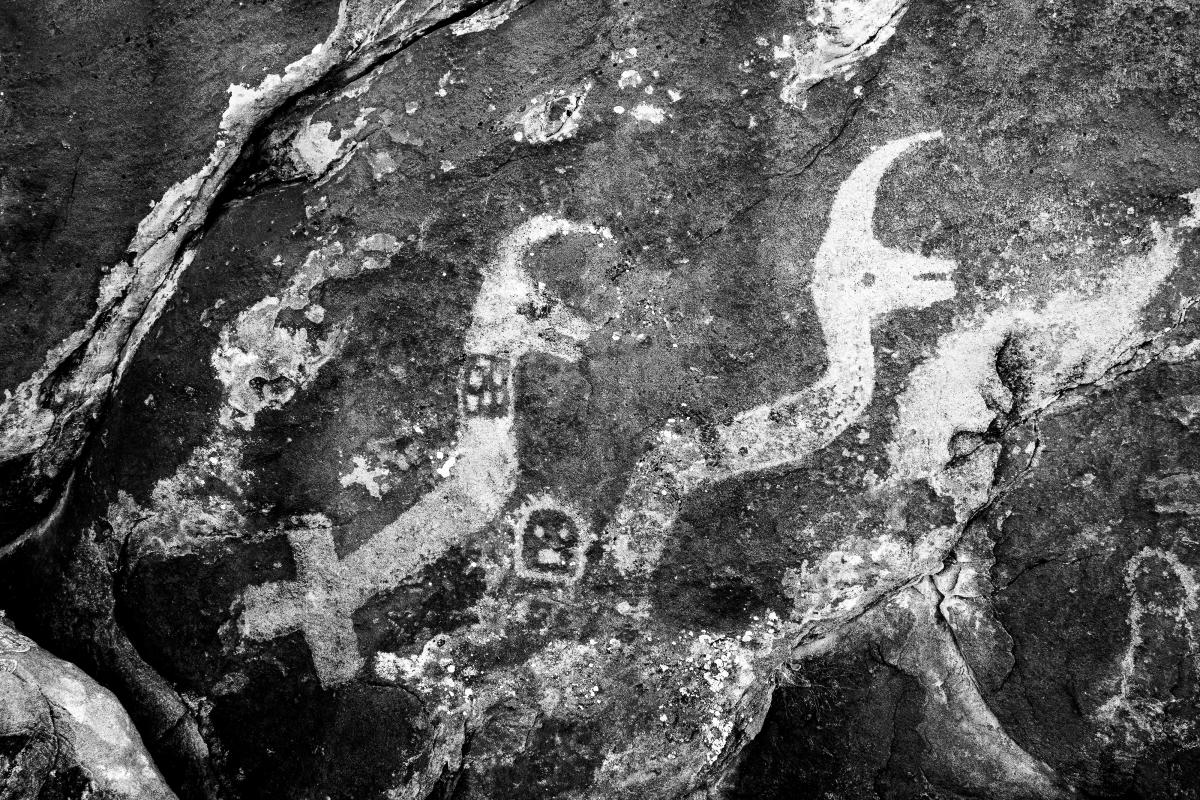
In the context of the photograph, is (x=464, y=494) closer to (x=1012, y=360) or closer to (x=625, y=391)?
(x=625, y=391)

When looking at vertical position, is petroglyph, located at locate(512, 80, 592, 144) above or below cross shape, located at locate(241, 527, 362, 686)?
above

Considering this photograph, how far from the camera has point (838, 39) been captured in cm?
166

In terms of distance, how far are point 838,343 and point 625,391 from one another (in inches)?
17.6

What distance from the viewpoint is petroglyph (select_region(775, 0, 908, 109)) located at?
1.65 m

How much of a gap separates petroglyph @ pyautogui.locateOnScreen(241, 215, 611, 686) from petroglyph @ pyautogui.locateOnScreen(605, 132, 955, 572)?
1.03 ft

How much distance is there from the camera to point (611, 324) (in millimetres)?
1723

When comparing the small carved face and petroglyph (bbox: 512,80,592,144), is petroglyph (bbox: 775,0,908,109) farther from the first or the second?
the small carved face

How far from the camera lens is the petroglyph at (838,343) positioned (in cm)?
166

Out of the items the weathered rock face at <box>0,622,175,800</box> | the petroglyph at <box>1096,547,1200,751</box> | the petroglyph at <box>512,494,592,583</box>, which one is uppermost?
the weathered rock face at <box>0,622,175,800</box>

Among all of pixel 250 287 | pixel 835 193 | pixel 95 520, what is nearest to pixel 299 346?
pixel 250 287

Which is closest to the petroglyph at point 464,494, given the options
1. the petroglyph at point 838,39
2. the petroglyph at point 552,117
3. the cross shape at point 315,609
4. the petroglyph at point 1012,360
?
the cross shape at point 315,609

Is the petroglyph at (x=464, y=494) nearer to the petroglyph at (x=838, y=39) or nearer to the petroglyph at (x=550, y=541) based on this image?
the petroglyph at (x=550, y=541)

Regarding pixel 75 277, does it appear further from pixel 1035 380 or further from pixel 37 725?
pixel 1035 380

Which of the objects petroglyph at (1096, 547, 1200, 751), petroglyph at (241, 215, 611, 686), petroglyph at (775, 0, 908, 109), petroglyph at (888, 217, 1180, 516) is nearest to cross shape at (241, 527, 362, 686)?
petroglyph at (241, 215, 611, 686)
